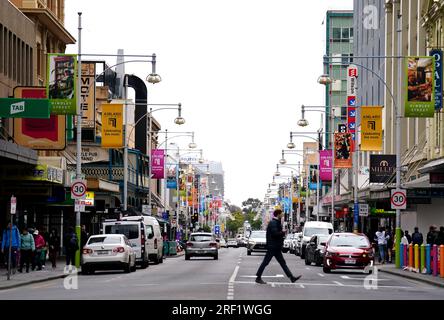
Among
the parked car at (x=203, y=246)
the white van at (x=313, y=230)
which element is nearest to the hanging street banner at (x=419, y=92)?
the parked car at (x=203, y=246)

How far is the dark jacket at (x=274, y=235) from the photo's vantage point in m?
27.8

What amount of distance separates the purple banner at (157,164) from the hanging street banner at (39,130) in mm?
20039

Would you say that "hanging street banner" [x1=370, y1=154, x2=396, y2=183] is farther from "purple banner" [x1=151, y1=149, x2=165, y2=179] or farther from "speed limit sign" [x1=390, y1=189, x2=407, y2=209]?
"purple banner" [x1=151, y1=149, x2=165, y2=179]

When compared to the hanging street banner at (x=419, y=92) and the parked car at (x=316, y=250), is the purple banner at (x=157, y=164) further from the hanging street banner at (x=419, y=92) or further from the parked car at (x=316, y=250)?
the hanging street banner at (x=419, y=92)

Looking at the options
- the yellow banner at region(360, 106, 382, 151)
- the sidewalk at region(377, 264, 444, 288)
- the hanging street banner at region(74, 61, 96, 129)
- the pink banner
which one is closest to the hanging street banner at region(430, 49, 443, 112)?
the yellow banner at region(360, 106, 382, 151)

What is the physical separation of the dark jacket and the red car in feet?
34.8

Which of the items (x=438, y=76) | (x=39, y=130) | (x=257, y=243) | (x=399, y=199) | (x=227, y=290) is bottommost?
(x=257, y=243)

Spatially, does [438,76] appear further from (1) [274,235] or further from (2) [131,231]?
(1) [274,235]

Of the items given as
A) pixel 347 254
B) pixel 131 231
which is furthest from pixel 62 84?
pixel 347 254

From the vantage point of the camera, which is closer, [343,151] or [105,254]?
[105,254]

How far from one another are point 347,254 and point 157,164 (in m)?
30.9

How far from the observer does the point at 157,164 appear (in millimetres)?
67438

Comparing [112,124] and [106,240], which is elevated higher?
[112,124]
